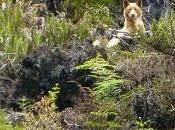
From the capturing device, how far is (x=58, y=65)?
32.3 ft

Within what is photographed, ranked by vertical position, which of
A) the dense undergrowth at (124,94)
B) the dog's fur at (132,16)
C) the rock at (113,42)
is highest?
the dog's fur at (132,16)

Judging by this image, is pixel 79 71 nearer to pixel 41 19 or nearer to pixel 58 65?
pixel 58 65

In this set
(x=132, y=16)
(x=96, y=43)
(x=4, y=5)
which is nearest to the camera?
(x=96, y=43)

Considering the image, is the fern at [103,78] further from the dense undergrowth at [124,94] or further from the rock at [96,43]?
the rock at [96,43]

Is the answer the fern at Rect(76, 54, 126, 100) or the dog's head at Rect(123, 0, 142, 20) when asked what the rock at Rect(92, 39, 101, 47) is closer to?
the fern at Rect(76, 54, 126, 100)

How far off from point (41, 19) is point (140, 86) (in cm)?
494

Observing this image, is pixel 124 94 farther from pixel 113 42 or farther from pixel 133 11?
pixel 133 11

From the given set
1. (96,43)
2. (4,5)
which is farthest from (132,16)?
(4,5)

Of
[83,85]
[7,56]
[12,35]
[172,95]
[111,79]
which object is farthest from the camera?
[12,35]

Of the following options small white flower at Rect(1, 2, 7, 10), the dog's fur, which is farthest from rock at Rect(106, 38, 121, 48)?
small white flower at Rect(1, 2, 7, 10)

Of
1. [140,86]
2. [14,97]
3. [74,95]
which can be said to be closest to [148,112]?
[140,86]

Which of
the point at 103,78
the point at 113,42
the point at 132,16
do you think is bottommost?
the point at 103,78

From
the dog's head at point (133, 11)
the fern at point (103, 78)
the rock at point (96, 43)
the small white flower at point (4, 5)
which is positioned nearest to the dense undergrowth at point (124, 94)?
the fern at point (103, 78)

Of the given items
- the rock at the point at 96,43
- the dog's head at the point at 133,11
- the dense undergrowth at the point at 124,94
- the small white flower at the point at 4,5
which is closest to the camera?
the dense undergrowth at the point at 124,94
